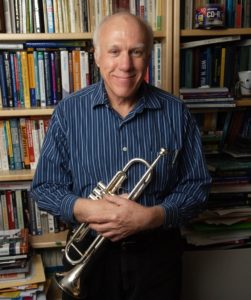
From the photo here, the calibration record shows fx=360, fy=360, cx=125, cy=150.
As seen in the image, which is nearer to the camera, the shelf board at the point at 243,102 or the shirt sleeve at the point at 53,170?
the shirt sleeve at the point at 53,170

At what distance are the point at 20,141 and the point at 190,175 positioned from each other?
82 cm

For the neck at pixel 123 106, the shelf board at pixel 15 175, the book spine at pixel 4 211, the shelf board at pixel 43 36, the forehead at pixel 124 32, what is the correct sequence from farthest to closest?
1. the book spine at pixel 4 211
2. the shelf board at pixel 15 175
3. the shelf board at pixel 43 36
4. the neck at pixel 123 106
5. the forehead at pixel 124 32

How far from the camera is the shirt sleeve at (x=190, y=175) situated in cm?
115

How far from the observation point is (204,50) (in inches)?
64.6

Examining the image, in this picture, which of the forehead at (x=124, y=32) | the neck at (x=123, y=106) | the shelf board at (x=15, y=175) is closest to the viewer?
the forehead at (x=124, y=32)

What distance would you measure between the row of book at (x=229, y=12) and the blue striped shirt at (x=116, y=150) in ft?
1.95

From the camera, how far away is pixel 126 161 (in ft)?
3.72

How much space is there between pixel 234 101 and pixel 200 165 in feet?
1.77

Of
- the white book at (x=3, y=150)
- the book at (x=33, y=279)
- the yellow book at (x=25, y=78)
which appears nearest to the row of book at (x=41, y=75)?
the yellow book at (x=25, y=78)

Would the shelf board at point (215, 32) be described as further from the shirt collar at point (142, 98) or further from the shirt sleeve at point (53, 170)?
the shirt sleeve at point (53, 170)

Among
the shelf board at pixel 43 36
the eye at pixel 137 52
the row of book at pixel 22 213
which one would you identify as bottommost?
the row of book at pixel 22 213

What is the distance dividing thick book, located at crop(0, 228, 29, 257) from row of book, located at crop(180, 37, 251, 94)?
0.99 metres

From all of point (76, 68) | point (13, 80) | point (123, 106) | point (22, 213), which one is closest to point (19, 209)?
point (22, 213)

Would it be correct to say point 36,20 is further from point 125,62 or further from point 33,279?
point 33,279
